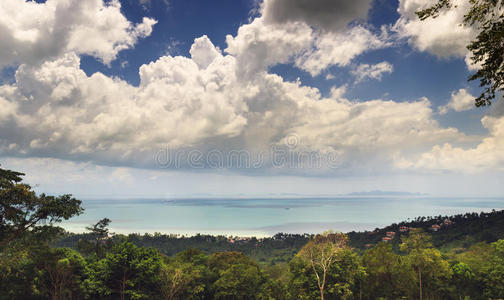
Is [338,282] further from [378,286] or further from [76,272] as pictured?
[76,272]

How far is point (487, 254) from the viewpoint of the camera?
2750cm

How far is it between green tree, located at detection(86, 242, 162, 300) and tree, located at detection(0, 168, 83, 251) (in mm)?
7495

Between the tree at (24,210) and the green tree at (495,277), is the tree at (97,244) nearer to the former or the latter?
the tree at (24,210)

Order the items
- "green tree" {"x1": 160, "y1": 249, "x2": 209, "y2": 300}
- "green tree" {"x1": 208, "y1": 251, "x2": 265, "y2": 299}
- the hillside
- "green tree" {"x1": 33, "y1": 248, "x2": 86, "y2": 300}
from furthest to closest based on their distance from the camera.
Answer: the hillside < "green tree" {"x1": 208, "y1": 251, "x2": 265, "y2": 299} < "green tree" {"x1": 160, "y1": 249, "x2": 209, "y2": 300} < "green tree" {"x1": 33, "y1": 248, "x2": 86, "y2": 300}

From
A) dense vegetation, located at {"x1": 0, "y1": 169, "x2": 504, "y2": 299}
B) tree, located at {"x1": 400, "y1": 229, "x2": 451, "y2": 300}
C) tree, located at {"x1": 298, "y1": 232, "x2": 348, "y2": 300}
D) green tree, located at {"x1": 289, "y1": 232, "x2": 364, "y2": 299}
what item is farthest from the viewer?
tree, located at {"x1": 400, "y1": 229, "x2": 451, "y2": 300}

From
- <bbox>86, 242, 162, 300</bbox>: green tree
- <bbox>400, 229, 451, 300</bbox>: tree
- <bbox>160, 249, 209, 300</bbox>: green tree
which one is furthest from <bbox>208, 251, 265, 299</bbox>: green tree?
<bbox>400, 229, 451, 300</bbox>: tree

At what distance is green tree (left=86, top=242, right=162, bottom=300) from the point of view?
22.3m

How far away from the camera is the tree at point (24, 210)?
14.7 metres

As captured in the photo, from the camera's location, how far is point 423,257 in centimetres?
2267

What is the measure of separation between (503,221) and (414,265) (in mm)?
110509

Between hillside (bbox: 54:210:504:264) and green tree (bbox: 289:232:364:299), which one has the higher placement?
green tree (bbox: 289:232:364:299)

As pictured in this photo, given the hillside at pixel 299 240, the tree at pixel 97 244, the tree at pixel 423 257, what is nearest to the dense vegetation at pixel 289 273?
the tree at pixel 423 257

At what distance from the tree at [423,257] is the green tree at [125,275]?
74.6 ft

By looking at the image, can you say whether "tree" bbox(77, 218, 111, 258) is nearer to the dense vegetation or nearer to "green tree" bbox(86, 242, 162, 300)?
the dense vegetation
